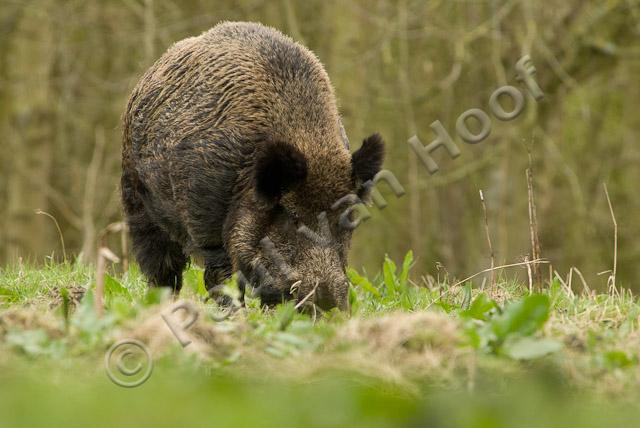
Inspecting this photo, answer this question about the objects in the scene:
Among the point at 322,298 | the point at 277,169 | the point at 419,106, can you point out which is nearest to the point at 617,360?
the point at 322,298

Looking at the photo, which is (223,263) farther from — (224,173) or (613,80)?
(613,80)

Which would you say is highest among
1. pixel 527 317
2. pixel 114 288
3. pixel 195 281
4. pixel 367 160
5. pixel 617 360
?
pixel 367 160

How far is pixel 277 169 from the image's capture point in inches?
241

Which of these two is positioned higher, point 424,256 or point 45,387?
point 45,387

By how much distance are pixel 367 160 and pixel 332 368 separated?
2.99 meters

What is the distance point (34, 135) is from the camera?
14.2 meters

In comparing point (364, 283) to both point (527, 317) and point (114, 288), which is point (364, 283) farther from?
point (527, 317)

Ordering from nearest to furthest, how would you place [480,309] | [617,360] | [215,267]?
[617,360]
[480,309]
[215,267]

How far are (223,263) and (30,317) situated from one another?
2373mm

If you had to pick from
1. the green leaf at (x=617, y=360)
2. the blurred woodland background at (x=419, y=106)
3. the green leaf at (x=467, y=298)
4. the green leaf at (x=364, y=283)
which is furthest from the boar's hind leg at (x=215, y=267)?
the blurred woodland background at (x=419, y=106)

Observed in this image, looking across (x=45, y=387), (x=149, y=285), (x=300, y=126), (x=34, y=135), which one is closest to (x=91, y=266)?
(x=149, y=285)

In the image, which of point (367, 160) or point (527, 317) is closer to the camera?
point (527, 317)

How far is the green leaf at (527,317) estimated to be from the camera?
4.21 m

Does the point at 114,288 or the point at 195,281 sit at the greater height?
the point at 114,288
